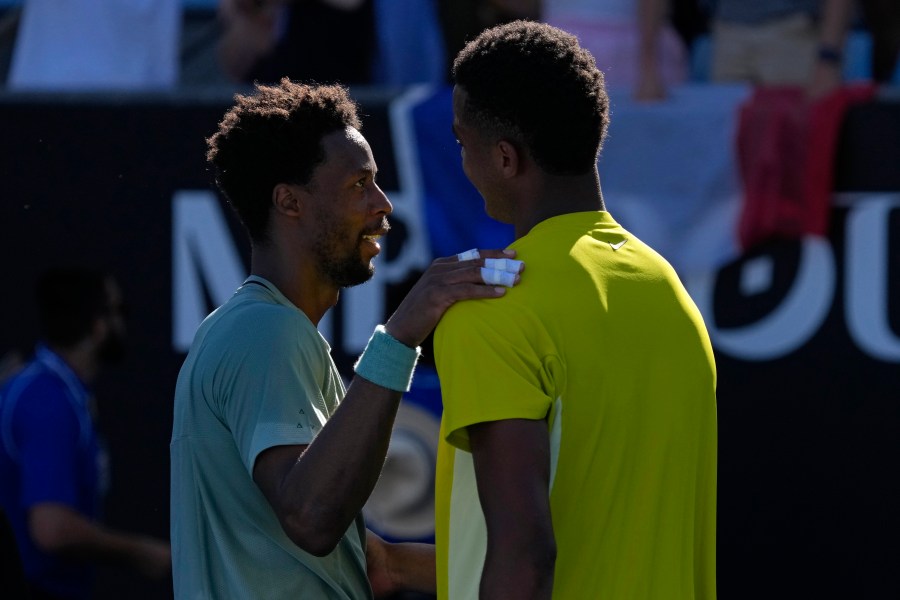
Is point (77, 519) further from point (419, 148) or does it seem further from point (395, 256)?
point (419, 148)

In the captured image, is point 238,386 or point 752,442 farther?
point 752,442

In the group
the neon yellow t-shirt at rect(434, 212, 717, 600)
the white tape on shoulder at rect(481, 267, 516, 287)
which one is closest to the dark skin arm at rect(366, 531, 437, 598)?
the neon yellow t-shirt at rect(434, 212, 717, 600)

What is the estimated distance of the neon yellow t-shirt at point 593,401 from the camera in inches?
76.4

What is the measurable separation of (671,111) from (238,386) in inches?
115

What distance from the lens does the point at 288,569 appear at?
7.64ft

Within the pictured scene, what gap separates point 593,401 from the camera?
1981mm

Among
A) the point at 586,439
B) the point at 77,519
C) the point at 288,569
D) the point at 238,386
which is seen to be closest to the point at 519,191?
the point at 586,439

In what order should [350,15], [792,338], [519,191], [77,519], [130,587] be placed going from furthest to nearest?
1. [350,15]
2. [130,587]
3. [792,338]
4. [77,519]
5. [519,191]

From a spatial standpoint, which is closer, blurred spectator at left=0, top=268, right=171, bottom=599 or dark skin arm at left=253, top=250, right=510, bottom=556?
dark skin arm at left=253, top=250, right=510, bottom=556

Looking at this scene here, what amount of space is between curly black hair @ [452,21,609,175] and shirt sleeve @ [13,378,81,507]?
2.64m

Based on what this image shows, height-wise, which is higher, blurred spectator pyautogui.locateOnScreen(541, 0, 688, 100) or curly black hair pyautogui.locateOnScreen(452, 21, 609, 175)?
blurred spectator pyautogui.locateOnScreen(541, 0, 688, 100)

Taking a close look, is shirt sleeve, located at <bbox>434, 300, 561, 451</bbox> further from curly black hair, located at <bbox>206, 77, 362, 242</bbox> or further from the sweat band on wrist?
curly black hair, located at <bbox>206, 77, 362, 242</bbox>

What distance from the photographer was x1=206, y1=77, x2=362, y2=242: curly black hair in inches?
100

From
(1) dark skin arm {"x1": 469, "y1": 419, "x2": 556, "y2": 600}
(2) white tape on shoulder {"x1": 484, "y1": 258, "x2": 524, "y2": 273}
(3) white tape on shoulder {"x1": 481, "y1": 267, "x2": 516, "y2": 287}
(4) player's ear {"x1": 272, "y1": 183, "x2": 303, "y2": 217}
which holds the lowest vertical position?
(1) dark skin arm {"x1": 469, "y1": 419, "x2": 556, "y2": 600}
